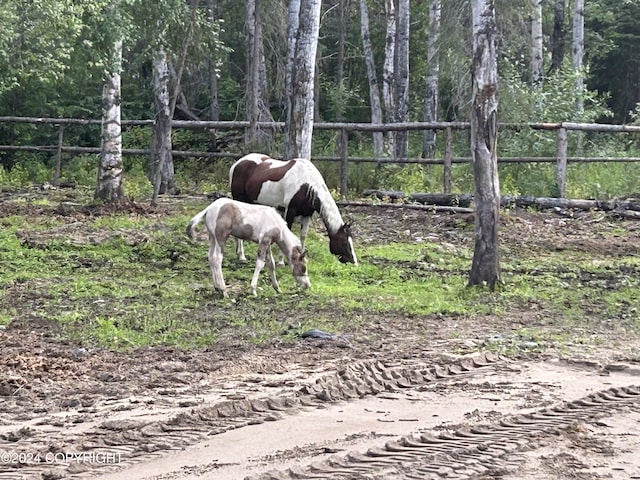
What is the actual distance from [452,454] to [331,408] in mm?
1406

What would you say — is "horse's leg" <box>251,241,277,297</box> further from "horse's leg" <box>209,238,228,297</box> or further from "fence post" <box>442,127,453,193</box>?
"fence post" <box>442,127,453,193</box>

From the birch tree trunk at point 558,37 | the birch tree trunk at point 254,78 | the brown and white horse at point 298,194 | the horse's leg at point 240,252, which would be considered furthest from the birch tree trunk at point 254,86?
the birch tree trunk at point 558,37

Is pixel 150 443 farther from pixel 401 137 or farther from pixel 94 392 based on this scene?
pixel 401 137

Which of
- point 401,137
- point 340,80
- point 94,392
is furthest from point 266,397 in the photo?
point 340,80

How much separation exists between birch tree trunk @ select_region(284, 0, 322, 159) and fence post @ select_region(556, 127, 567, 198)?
19.9ft

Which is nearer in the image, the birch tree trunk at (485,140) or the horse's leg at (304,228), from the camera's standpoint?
the birch tree trunk at (485,140)

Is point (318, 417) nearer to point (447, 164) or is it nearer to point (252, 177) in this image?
point (252, 177)

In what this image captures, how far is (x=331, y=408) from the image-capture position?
689cm

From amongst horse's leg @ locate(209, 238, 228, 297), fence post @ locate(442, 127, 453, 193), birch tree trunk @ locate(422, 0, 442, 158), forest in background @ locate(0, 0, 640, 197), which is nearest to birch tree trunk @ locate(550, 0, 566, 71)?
forest in background @ locate(0, 0, 640, 197)

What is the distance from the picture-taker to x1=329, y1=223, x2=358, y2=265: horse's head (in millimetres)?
13719

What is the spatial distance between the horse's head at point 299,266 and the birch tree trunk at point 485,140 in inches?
75.6

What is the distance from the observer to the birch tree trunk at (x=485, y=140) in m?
11.6

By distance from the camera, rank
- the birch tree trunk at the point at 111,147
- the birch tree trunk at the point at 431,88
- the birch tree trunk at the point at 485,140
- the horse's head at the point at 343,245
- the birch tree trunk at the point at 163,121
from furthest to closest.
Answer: the birch tree trunk at the point at 431,88
the birch tree trunk at the point at 163,121
the birch tree trunk at the point at 111,147
the horse's head at the point at 343,245
the birch tree trunk at the point at 485,140

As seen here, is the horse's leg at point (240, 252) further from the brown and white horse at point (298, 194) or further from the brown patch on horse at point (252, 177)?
the brown patch on horse at point (252, 177)
